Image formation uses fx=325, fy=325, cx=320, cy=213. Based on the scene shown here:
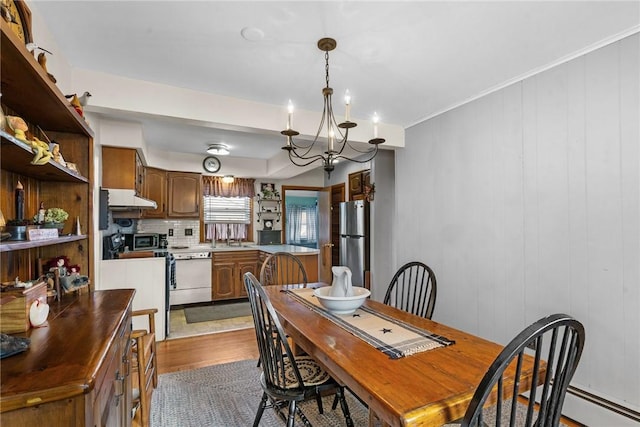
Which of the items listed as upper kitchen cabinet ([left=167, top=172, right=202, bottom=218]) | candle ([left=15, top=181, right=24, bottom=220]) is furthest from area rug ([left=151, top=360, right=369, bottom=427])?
upper kitchen cabinet ([left=167, top=172, right=202, bottom=218])

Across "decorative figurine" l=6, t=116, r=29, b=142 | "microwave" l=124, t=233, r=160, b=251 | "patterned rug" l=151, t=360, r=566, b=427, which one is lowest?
"patterned rug" l=151, t=360, r=566, b=427

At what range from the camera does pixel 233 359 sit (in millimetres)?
3006

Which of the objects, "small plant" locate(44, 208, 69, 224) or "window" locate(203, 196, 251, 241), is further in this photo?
"window" locate(203, 196, 251, 241)

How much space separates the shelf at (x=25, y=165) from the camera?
1.04 metres

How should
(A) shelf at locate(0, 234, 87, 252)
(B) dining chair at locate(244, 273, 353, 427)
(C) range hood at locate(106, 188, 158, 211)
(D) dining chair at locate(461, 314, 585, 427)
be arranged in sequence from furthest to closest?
(C) range hood at locate(106, 188, 158, 211)
(B) dining chair at locate(244, 273, 353, 427)
(A) shelf at locate(0, 234, 87, 252)
(D) dining chair at locate(461, 314, 585, 427)

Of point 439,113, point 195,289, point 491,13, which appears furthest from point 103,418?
point 195,289

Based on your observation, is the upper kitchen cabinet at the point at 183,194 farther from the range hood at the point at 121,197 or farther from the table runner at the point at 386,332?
the table runner at the point at 386,332

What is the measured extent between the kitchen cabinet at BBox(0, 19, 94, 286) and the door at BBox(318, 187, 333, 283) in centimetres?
472

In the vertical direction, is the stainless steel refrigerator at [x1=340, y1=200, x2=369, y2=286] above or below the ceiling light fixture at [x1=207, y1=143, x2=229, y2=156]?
below

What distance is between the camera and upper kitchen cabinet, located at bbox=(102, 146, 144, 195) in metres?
3.31

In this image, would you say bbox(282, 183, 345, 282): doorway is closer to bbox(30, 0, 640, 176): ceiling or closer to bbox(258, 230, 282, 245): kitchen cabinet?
bbox(258, 230, 282, 245): kitchen cabinet

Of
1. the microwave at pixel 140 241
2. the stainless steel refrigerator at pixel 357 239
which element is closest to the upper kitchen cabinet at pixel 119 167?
the microwave at pixel 140 241

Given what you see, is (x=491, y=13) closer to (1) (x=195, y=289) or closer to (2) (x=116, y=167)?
(2) (x=116, y=167)

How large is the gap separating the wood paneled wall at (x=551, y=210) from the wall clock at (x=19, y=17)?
283 cm
